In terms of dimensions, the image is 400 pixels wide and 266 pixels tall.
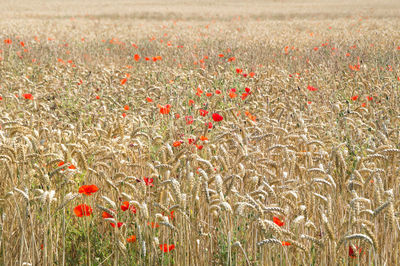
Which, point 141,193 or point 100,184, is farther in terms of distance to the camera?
point 100,184

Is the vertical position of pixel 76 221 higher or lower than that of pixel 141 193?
lower

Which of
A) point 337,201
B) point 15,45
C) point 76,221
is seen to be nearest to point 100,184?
point 76,221

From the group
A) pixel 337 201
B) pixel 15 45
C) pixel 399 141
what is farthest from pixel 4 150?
pixel 15 45

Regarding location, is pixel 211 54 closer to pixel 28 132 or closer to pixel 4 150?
pixel 28 132

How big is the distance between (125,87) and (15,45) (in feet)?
20.1

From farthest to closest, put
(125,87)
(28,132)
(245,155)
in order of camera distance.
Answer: (125,87), (28,132), (245,155)

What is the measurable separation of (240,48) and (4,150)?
7876mm

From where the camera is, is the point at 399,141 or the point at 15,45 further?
the point at 15,45

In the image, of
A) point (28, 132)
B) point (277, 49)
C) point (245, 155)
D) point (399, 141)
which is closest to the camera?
point (245, 155)

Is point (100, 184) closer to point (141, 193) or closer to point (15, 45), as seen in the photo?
point (141, 193)

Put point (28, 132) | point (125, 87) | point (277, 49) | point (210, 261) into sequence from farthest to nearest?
point (277, 49), point (125, 87), point (28, 132), point (210, 261)

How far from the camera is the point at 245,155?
7.95 feet

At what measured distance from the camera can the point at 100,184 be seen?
2.80 meters

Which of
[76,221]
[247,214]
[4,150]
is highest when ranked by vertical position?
[4,150]
